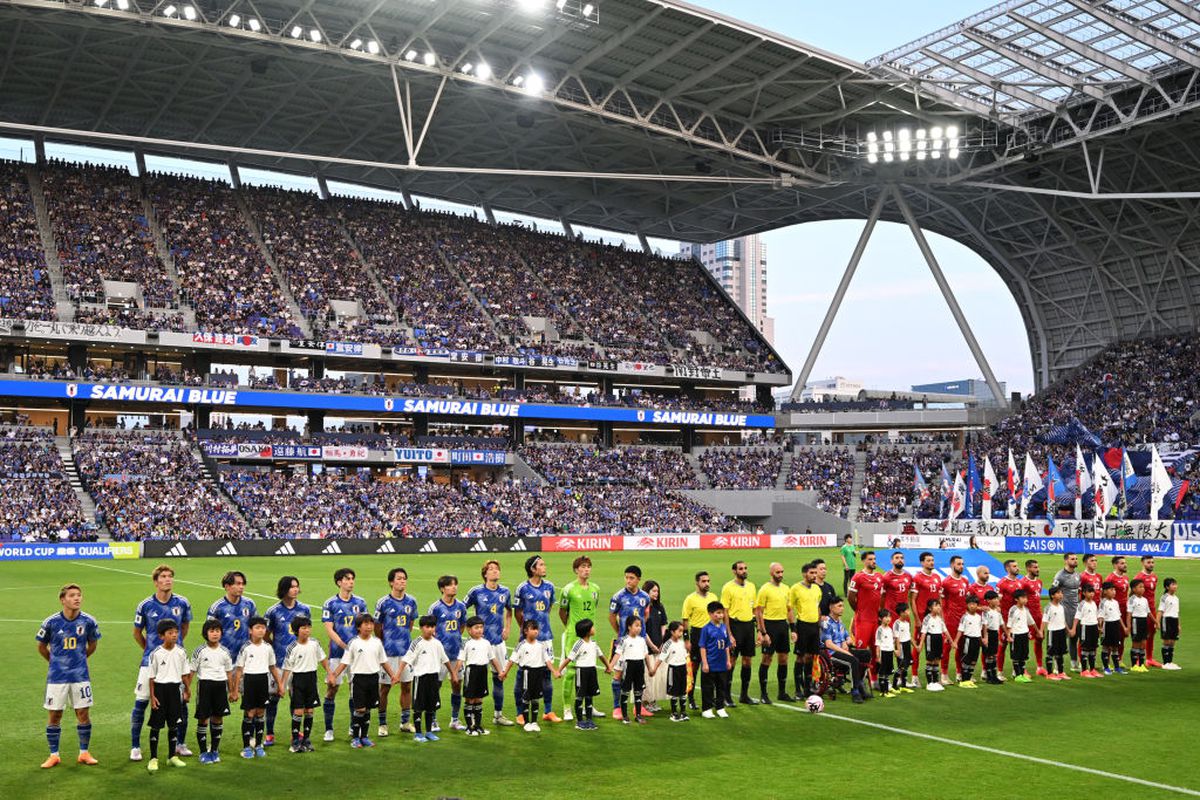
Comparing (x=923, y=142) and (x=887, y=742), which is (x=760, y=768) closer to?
(x=887, y=742)

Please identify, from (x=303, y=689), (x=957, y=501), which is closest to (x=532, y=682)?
(x=303, y=689)

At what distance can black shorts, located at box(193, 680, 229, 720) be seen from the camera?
11977mm

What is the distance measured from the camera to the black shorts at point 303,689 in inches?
487

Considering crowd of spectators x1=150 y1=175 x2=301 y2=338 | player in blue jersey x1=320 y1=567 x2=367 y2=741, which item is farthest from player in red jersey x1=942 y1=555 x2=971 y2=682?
crowd of spectators x1=150 y1=175 x2=301 y2=338

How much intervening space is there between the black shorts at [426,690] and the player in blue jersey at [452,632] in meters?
0.43

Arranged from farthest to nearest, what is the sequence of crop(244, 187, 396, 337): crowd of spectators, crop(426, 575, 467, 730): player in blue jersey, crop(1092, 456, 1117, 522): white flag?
crop(244, 187, 396, 337): crowd of spectators → crop(1092, 456, 1117, 522): white flag → crop(426, 575, 467, 730): player in blue jersey

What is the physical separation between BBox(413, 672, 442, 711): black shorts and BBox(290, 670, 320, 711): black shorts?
1.26 metres

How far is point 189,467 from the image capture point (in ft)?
180

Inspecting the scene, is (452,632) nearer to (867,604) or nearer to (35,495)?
(867,604)

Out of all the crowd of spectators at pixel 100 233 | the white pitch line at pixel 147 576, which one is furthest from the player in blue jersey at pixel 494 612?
the crowd of spectators at pixel 100 233

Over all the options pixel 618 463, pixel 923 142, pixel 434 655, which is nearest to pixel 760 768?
pixel 434 655

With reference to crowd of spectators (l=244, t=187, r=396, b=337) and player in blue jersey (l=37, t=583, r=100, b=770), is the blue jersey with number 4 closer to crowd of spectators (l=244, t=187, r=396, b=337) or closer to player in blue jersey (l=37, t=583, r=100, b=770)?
player in blue jersey (l=37, t=583, r=100, b=770)

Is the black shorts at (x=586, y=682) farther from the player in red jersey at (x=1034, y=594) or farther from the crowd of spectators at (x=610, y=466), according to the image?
the crowd of spectators at (x=610, y=466)

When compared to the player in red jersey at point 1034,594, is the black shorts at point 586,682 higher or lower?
lower
